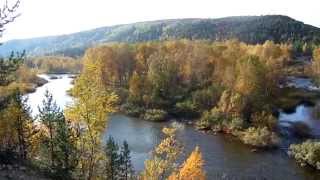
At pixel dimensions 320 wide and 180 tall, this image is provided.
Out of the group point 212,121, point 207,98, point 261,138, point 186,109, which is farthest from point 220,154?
point 186,109

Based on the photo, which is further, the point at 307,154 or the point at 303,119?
the point at 303,119

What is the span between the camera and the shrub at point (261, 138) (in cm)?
5862

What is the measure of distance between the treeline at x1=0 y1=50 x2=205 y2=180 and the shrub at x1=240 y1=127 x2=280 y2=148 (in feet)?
79.9

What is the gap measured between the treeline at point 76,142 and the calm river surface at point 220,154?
4063 mm

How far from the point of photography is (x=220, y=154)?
54438 millimetres

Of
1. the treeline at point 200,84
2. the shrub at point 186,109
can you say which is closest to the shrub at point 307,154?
the treeline at point 200,84

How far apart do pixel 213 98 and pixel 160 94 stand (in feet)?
45.7

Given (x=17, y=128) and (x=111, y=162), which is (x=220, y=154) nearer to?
(x=111, y=162)

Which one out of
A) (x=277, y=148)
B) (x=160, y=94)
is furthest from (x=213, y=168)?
(x=160, y=94)

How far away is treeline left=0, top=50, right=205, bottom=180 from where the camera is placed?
3091cm

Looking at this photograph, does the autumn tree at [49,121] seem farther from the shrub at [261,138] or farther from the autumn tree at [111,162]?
the shrub at [261,138]

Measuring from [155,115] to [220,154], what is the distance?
24.7 meters

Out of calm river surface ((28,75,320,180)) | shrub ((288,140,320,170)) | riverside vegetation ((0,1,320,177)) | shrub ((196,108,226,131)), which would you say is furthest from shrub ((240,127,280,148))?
shrub ((196,108,226,131))

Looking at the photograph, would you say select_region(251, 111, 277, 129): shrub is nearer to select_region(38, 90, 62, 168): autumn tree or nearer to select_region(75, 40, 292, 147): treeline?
select_region(75, 40, 292, 147): treeline
